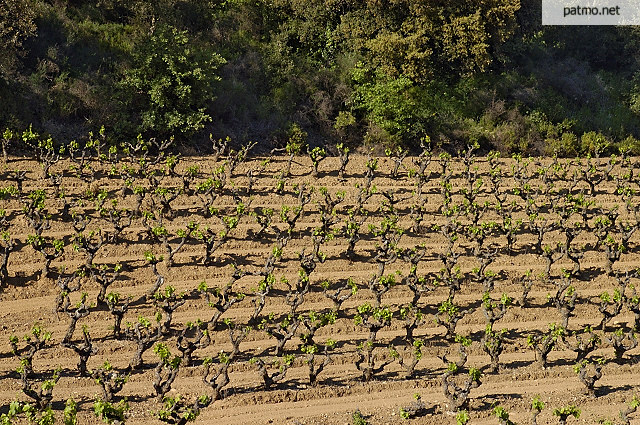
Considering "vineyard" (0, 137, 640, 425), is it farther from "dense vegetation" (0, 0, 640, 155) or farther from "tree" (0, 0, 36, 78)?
"tree" (0, 0, 36, 78)

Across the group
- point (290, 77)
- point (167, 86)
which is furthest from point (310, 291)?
point (290, 77)

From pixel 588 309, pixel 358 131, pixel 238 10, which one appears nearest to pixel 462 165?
pixel 358 131

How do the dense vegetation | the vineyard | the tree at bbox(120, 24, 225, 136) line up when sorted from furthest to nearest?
1. the dense vegetation
2. the tree at bbox(120, 24, 225, 136)
3. the vineyard

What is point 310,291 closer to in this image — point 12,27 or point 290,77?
point 290,77

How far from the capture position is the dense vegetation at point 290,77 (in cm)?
3325

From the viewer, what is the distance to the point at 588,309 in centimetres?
2420

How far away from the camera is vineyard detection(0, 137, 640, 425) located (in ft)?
60.4

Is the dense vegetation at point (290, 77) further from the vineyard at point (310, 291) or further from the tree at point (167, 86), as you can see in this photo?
the vineyard at point (310, 291)

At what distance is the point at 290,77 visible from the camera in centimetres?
3828

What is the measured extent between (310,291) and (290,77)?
17.0 meters

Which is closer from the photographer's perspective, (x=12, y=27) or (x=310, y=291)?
(x=310, y=291)

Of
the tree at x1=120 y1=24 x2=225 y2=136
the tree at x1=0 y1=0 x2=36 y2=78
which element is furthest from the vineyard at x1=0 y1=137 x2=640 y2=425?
the tree at x1=0 y1=0 x2=36 y2=78

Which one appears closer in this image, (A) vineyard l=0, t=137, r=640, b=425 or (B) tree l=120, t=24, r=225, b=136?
(A) vineyard l=0, t=137, r=640, b=425

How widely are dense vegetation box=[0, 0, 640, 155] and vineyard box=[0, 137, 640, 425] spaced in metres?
2.46
